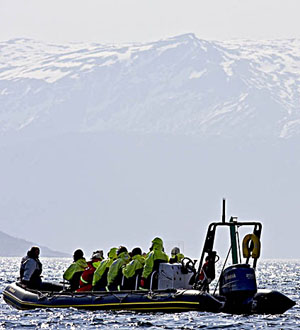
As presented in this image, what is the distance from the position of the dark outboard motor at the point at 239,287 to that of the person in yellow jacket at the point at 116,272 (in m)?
4.20

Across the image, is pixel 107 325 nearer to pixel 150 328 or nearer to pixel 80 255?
pixel 150 328

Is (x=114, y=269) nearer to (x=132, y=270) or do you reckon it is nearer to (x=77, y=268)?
(x=132, y=270)

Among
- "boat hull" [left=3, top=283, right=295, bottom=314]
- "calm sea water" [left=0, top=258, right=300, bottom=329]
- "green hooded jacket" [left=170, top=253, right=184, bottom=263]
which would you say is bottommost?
"calm sea water" [left=0, top=258, right=300, bottom=329]

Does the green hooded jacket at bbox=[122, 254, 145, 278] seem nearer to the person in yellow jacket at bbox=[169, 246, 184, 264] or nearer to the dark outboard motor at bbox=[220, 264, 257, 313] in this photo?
the person in yellow jacket at bbox=[169, 246, 184, 264]

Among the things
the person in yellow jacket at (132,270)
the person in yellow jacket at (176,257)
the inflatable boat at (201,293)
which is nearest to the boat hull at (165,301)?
the inflatable boat at (201,293)

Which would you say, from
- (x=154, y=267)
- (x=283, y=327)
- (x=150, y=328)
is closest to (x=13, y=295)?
(x=154, y=267)

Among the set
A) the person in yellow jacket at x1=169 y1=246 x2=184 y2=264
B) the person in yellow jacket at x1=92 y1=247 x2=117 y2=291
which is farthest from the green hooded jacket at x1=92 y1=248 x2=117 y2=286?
the person in yellow jacket at x1=169 y1=246 x2=184 y2=264

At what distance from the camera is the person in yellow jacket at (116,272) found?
3531 cm

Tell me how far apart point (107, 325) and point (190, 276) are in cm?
424

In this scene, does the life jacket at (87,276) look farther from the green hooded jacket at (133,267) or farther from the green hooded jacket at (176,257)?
the green hooded jacket at (176,257)

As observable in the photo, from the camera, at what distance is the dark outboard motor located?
32281 millimetres

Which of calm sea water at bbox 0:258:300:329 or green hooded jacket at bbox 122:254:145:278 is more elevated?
green hooded jacket at bbox 122:254:145:278

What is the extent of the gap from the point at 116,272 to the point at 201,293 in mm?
3679

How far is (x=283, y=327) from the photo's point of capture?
31.4 metres
